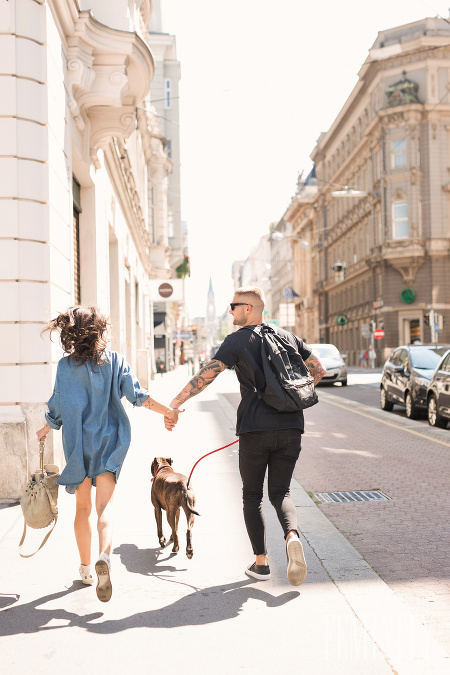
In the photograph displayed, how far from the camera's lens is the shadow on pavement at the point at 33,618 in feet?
12.5

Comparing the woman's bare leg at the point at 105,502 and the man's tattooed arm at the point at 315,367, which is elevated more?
the man's tattooed arm at the point at 315,367

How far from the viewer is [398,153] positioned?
48.0 meters

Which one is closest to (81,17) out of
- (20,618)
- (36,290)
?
(36,290)

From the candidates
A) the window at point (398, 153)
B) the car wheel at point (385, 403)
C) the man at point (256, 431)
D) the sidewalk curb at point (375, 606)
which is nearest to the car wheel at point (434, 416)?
the car wheel at point (385, 403)

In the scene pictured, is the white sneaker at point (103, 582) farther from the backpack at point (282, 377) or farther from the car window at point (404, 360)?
the car window at point (404, 360)

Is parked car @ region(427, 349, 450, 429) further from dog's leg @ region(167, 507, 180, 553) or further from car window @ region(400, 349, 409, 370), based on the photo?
dog's leg @ region(167, 507, 180, 553)

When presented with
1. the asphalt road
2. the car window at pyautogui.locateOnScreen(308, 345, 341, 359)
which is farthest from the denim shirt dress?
the car window at pyautogui.locateOnScreen(308, 345, 341, 359)

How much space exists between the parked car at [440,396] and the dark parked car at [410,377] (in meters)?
0.96

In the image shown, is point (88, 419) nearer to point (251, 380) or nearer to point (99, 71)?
point (251, 380)

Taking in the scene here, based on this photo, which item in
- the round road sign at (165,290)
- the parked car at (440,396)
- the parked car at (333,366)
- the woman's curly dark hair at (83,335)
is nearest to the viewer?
the woman's curly dark hair at (83,335)

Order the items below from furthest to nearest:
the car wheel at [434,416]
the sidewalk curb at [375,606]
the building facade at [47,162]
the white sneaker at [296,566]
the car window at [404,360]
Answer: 1. the car window at [404,360]
2. the car wheel at [434,416]
3. the building facade at [47,162]
4. the white sneaker at [296,566]
5. the sidewalk curb at [375,606]

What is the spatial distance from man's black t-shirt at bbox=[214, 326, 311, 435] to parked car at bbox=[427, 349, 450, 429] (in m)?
8.73

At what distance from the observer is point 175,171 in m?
50.1

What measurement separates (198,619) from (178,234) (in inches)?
1845
